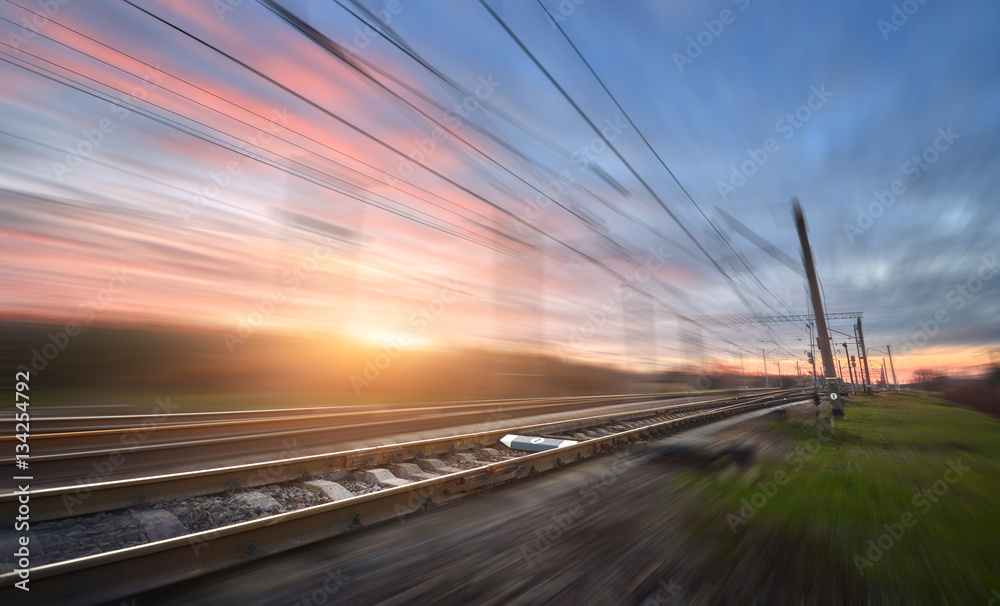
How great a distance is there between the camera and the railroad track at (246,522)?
2.91 meters

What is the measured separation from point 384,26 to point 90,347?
20.9m

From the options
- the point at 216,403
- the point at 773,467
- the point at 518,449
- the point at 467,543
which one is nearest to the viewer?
the point at 467,543

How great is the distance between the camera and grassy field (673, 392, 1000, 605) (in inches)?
132

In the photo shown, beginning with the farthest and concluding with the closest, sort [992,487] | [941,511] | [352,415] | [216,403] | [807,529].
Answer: [216,403]
[352,415]
[992,487]
[941,511]
[807,529]

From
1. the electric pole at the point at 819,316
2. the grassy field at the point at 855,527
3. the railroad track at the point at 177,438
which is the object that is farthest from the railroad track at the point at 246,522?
the electric pole at the point at 819,316

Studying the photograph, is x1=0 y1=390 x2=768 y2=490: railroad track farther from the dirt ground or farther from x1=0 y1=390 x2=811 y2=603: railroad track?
the dirt ground

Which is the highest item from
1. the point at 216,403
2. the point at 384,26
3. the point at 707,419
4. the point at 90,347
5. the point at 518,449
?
the point at 384,26

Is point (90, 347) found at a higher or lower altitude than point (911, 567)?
higher

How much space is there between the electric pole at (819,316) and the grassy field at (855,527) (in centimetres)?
1031

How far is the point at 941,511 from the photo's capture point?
211 inches

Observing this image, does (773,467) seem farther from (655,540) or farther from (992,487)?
(655,540)

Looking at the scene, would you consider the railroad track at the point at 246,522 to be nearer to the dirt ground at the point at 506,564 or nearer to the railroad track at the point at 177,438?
the dirt ground at the point at 506,564

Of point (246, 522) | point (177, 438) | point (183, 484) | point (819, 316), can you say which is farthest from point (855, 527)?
point (819, 316)

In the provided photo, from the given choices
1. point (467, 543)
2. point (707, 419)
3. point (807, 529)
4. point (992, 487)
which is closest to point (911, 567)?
point (807, 529)
